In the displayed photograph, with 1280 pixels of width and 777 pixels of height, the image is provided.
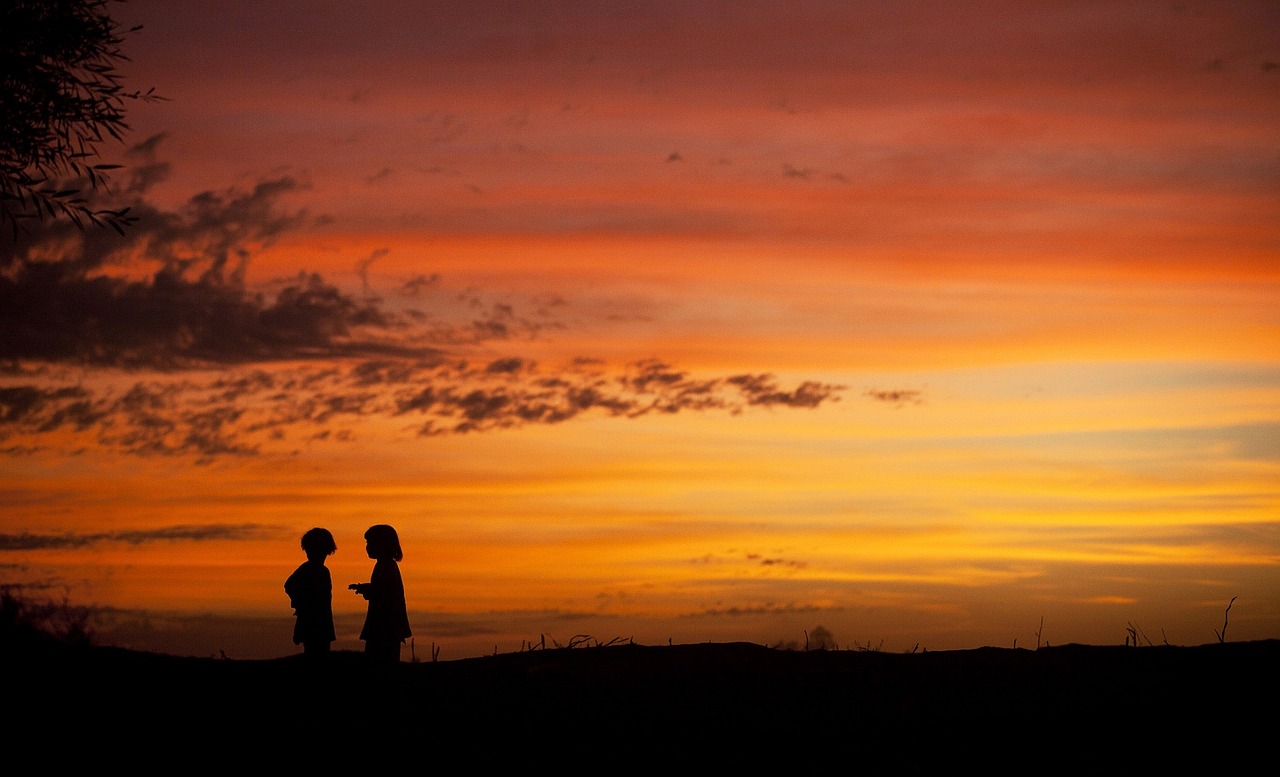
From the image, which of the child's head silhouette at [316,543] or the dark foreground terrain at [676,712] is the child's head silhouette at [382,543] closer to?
the child's head silhouette at [316,543]

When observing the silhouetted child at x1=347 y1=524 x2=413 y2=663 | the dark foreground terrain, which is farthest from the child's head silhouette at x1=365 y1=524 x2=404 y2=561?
the dark foreground terrain

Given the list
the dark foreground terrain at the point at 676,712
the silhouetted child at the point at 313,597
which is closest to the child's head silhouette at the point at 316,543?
the silhouetted child at the point at 313,597

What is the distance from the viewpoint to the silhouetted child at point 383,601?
17359 millimetres

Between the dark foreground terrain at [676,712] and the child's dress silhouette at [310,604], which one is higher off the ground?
the child's dress silhouette at [310,604]

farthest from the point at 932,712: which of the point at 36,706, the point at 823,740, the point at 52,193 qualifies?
the point at 52,193

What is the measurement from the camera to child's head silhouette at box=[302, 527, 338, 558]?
17656 millimetres

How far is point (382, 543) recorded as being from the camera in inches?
688

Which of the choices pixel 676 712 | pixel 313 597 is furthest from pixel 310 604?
pixel 676 712

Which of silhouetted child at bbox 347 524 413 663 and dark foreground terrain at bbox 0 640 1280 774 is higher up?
silhouetted child at bbox 347 524 413 663

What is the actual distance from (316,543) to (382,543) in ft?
3.13

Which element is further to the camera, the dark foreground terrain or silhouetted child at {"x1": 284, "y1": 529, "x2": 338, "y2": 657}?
silhouetted child at {"x1": 284, "y1": 529, "x2": 338, "y2": 657}

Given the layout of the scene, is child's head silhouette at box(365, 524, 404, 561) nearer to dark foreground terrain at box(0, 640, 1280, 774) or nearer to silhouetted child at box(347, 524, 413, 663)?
silhouetted child at box(347, 524, 413, 663)

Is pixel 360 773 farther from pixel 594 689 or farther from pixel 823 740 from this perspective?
pixel 823 740

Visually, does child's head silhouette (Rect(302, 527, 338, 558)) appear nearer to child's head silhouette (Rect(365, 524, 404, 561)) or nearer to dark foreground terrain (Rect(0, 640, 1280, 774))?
child's head silhouette (Rect(365, 524, 404, 561))
